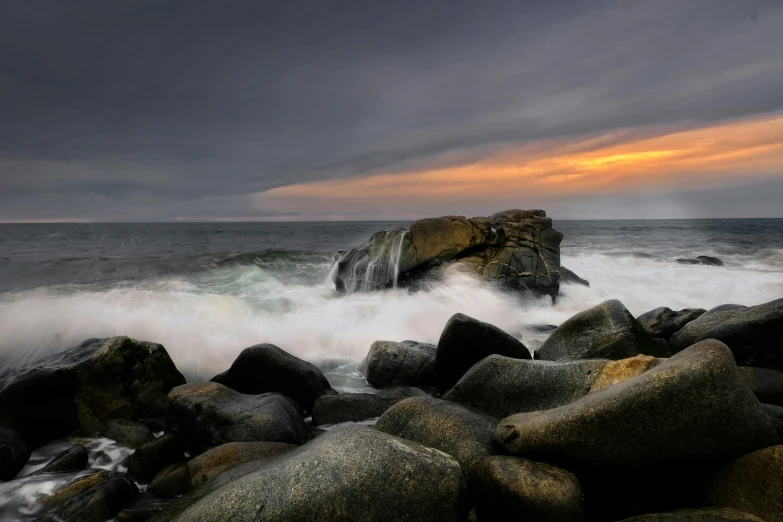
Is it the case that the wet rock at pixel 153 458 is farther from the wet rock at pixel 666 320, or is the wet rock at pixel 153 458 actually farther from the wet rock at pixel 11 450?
the wet rock at pixel 666 320

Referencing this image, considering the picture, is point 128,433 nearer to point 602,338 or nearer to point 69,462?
point 69,462

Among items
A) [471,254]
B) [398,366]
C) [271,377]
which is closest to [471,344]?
[398,366]

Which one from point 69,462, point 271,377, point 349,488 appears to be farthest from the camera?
point 271,377

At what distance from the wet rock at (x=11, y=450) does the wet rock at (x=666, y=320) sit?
9.32 meters

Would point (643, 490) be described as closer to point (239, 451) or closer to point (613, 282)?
point (239, 451)

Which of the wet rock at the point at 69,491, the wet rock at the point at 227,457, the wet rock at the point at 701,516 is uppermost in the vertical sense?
the wet rock at the point at 701,516

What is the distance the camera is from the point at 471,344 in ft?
22.6

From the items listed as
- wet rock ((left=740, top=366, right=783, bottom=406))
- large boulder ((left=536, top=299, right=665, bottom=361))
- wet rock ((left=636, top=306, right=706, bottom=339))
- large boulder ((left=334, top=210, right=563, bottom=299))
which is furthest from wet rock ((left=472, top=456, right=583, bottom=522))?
large boulder ((left=334, top=210, right=563, bottom=299))

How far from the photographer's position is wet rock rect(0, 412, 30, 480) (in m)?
5.11

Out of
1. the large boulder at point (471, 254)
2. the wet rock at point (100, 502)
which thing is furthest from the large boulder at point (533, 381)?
the large boulder at point (471, 254)

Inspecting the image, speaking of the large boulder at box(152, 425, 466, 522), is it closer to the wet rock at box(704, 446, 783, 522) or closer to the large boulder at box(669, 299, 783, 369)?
the wet rock at box(704, 446, 783, 522)

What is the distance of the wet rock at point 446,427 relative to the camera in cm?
416

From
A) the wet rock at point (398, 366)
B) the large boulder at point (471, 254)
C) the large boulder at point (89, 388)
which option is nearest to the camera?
the large boulder at point (89, 388)

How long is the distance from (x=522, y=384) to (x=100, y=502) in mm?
4241
